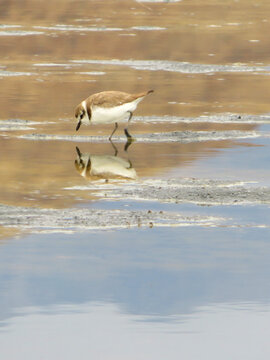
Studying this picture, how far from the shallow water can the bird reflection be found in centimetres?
2

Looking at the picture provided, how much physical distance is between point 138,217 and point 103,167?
2955 mm

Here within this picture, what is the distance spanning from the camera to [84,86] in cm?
2269

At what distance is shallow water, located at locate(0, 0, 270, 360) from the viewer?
7.79 m

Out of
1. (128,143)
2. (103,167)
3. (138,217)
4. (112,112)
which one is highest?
(112,112)

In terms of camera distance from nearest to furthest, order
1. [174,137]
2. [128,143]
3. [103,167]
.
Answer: [103,167] < [128,143] < [174,137]

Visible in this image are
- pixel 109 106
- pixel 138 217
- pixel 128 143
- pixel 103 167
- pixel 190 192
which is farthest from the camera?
pixel 128 143

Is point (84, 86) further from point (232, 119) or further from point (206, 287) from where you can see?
point (206, 287)

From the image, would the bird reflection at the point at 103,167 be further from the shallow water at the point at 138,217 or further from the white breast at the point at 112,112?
the white breast at the point at 112,112

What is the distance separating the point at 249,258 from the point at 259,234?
0.93 m

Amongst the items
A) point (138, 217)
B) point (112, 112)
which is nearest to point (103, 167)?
point (112, 112)

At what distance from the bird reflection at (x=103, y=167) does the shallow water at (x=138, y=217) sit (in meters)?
0.02

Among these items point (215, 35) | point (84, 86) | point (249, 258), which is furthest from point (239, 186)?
point (215, 35)

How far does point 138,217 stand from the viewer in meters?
11.4

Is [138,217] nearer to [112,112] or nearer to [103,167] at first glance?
[103,167]
